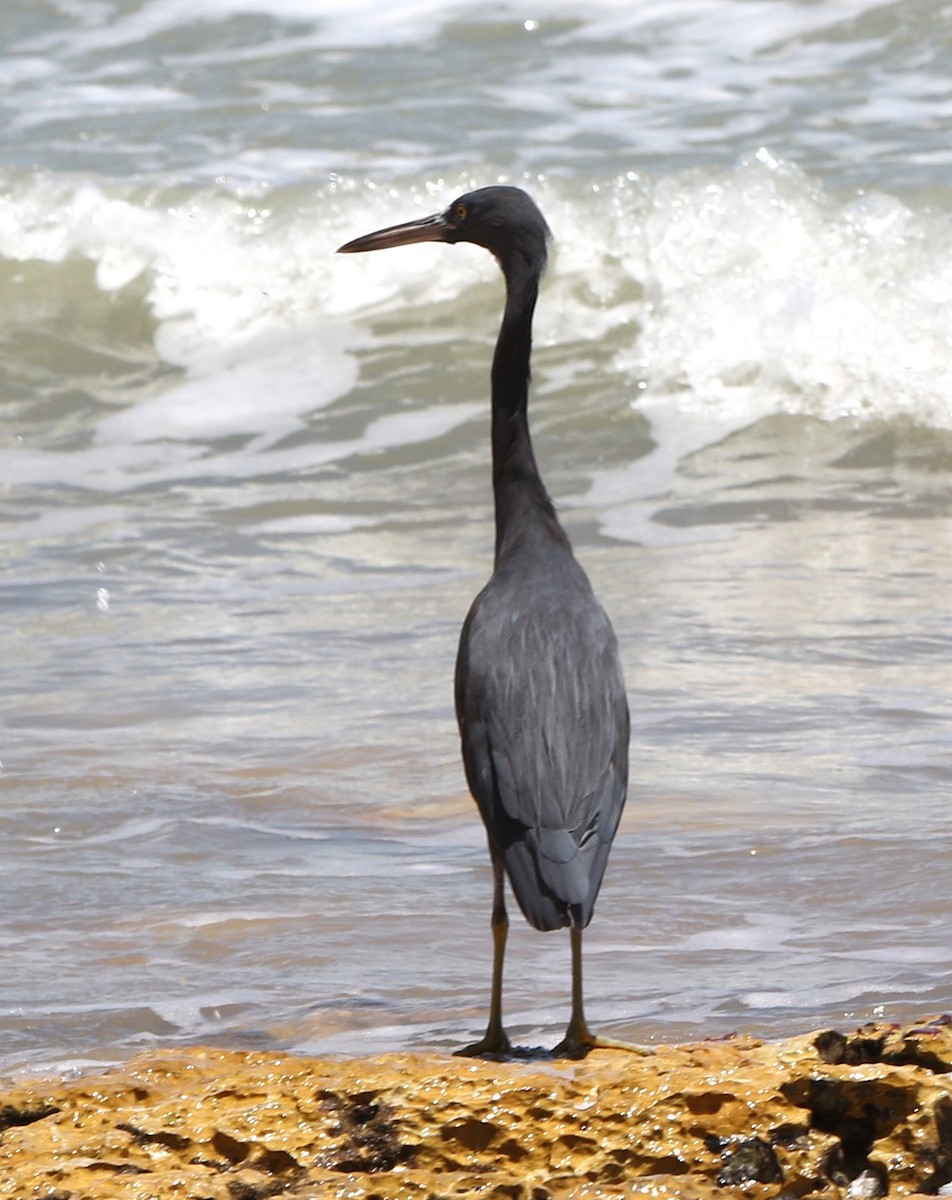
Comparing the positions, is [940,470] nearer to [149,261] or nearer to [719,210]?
[719,210]

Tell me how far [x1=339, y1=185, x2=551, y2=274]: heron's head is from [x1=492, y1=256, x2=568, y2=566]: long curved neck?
0.03 m

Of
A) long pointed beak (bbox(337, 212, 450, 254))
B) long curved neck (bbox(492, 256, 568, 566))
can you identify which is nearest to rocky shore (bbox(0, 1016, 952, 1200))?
long curved neck (bbox(492, 256, 568, 566))

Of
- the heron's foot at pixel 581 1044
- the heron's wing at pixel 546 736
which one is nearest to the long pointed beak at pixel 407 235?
the heron's wing at pixel 546 736

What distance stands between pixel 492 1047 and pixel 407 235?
82.9 inches

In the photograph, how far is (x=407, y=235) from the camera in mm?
4609

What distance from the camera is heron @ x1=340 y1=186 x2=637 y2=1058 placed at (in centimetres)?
321

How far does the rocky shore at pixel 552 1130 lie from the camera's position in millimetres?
2492

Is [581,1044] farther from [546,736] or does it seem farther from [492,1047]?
[546,736]

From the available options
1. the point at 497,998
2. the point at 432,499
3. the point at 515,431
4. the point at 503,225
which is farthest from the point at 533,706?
the point at 432,499

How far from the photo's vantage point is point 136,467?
29.6ft

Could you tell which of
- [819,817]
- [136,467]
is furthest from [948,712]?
[136,467]

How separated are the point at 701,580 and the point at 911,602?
2.59 feet

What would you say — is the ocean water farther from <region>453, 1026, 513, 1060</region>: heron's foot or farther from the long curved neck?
the long curved neck

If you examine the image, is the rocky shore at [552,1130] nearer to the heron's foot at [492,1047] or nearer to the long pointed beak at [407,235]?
the heron's foot at [492,1047]
